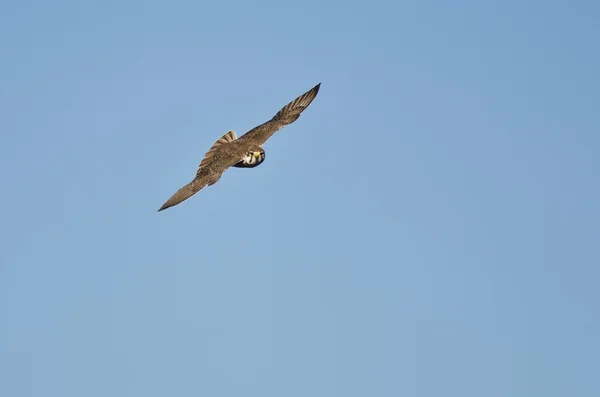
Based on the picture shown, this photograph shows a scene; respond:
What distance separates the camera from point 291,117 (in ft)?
214

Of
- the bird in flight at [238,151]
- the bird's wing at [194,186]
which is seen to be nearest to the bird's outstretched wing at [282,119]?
the bird in flight at [238,151]

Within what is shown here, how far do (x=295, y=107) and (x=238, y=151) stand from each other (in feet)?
23.0

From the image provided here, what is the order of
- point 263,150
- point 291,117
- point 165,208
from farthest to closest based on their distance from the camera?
1. point 291,117
2. point 263,150
3. point 165,208

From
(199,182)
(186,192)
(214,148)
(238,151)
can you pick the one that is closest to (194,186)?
(199,182)

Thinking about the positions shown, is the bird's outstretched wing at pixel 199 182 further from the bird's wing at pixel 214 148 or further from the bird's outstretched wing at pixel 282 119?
the bird's outstretched wing at pixel 282 119

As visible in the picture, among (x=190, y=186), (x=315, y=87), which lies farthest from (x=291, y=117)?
(x=190, y=186)

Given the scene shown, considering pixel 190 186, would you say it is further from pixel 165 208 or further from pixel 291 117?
pixel 291 117

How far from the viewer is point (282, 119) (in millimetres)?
65188

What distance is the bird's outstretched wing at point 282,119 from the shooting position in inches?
2474

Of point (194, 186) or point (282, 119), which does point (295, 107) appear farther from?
point (194, 186)

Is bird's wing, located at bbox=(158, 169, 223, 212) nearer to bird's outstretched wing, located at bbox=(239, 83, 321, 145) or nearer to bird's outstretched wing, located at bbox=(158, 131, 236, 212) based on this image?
bird's outstretched wing, located at bbox=(158, 131, 236, 212)

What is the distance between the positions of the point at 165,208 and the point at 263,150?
749 cm

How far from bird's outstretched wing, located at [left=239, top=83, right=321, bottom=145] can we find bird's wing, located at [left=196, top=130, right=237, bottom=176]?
1.87 ft

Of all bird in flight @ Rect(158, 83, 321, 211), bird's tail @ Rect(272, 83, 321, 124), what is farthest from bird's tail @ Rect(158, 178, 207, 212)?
bird's tail @ Rect(272, 83, 321, 124)
